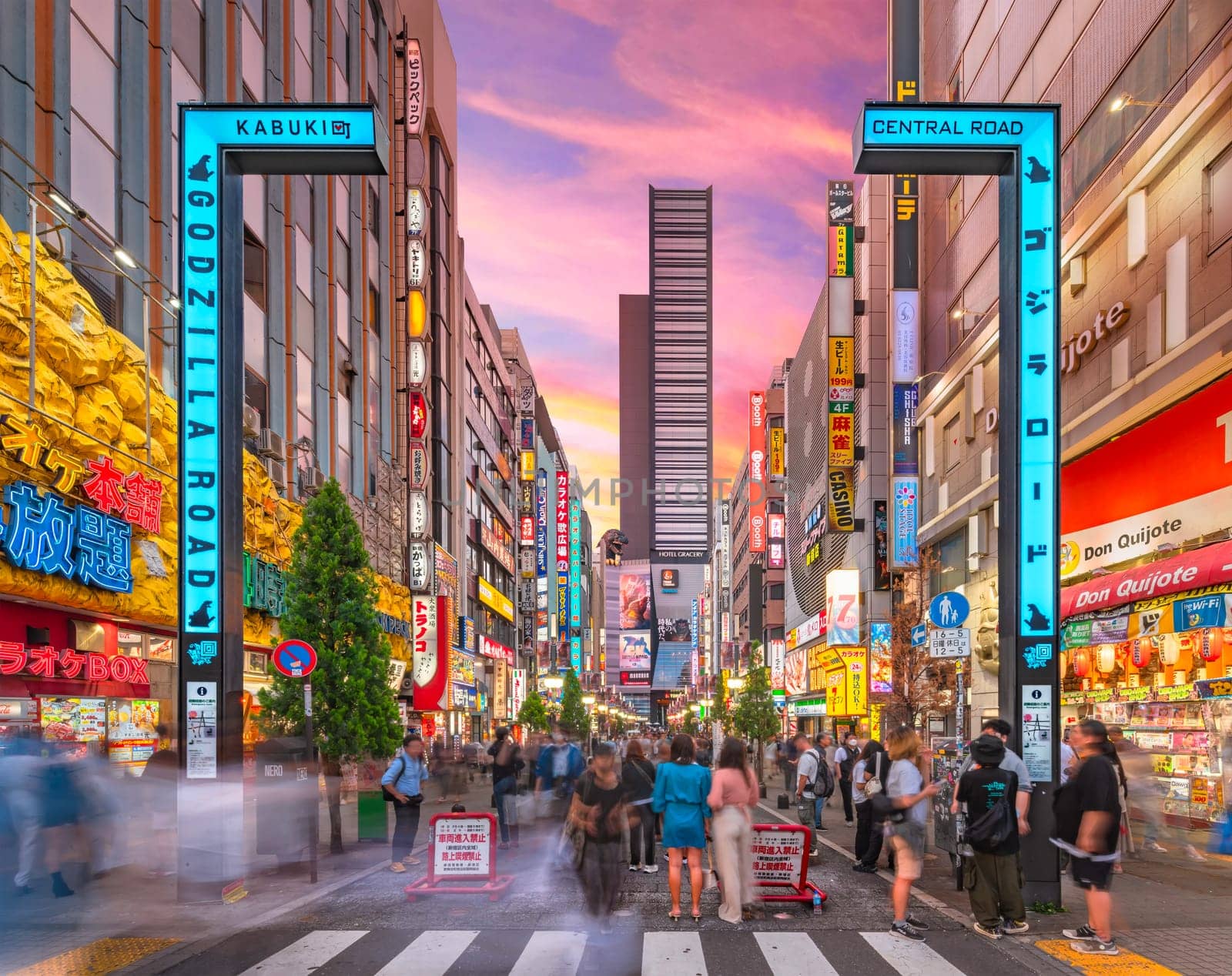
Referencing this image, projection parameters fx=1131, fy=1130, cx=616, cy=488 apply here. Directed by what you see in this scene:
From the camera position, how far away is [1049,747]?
446 inches

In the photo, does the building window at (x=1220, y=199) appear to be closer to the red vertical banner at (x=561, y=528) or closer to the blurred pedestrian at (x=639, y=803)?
the blurred pedestrian at (x=639, y=803)

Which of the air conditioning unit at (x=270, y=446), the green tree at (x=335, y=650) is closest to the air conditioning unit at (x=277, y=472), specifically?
the air conditioning unit at (x=270, y=446)

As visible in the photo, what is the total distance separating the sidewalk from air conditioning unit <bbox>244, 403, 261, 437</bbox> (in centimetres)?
1121

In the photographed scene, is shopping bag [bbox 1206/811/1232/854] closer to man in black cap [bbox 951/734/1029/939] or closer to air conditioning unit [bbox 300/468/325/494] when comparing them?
man in black cap [bbox 951/734/1029/939]

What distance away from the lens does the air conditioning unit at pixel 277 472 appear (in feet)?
85.4

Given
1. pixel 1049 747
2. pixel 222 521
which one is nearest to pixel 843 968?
pixel 1049 747

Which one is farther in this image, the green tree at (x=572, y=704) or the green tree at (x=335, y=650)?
the green tree at (x=572, y=704)

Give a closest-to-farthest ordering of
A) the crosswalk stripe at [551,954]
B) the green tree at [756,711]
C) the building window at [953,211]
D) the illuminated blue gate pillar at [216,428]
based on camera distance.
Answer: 1. the crosswalk stripe at [551,954]
2. the illuminated blue gate pillar at [216,428]
3. the building window at [953,211]
4. the green tree at [756,711]

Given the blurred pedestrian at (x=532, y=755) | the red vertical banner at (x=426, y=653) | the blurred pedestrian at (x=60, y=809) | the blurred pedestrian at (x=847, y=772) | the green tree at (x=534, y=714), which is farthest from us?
the green tree at (x=534, y=714)

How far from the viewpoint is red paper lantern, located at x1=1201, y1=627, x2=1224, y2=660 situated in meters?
15.9

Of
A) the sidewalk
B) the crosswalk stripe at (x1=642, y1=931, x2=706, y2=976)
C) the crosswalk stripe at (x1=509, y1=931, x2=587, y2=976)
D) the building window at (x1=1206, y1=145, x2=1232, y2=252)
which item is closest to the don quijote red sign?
the sidewalk

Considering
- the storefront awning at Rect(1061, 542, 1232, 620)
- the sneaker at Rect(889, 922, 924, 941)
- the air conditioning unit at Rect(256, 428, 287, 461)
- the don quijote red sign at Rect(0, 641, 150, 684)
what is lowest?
the sneaker at Rect(889, 922, 924, 941)

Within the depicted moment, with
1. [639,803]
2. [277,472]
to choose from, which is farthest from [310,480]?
[639,803]

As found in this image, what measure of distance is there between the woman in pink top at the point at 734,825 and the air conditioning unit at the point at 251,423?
16672mm
